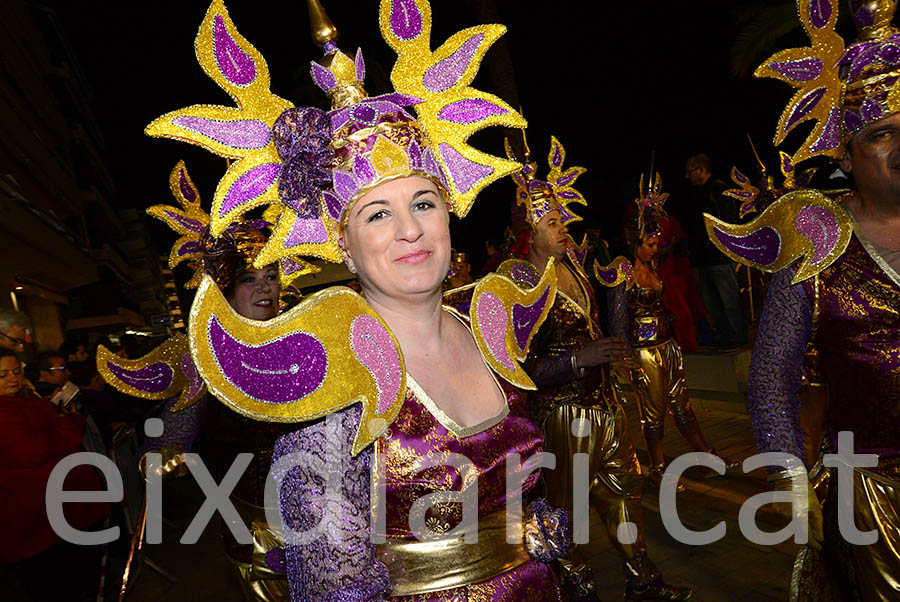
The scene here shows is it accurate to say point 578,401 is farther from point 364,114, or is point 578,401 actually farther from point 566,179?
point 364,114

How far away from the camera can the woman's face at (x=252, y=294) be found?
3.23m

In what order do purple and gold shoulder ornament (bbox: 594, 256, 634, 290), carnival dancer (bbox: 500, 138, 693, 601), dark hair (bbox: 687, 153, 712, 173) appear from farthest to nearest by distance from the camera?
dark hair (bbox: 687, 153, 712, 173)
purple and gold shoulder ornament (bbox: 594, 256, 634, 290)
carnival dancer (bbox: 500, 138, 693, 601)

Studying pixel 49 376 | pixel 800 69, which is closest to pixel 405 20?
pixel 800 69

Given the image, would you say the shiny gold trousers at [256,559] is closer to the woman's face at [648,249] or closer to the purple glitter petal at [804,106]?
the purple glitter petal at [804,106]

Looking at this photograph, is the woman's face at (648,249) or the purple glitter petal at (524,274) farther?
the woman's face at (648,249)

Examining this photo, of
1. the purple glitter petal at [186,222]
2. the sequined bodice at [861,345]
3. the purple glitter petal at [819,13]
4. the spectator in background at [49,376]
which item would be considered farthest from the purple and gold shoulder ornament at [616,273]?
the spectator in background at [49,376]

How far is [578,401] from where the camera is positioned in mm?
3869

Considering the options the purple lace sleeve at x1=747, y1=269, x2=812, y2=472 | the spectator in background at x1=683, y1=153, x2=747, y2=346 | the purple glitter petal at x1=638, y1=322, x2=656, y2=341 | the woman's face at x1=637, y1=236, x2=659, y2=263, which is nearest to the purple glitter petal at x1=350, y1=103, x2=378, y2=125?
the purple lace sleeve at x1=747, y1=269, x2=812, y2=472

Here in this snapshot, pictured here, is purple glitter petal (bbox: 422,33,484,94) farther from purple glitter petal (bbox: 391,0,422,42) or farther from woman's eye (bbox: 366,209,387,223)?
woman's eye (bbox: 366,209,387,223)

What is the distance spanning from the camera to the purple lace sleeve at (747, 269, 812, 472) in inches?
90.7

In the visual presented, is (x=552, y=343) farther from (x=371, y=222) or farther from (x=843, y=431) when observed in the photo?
(x=371, y=222)

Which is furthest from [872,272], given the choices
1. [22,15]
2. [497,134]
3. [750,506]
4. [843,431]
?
[22,15]

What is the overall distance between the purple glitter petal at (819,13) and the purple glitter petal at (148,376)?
131 inches

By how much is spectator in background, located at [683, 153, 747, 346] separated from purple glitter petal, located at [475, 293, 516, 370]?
794 cm
